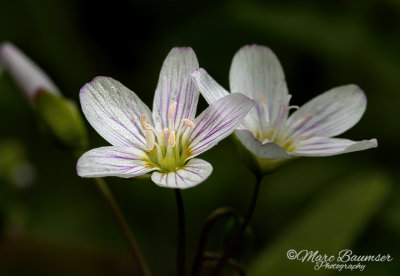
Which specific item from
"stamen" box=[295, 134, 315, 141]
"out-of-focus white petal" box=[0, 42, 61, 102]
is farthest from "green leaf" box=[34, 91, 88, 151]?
"stamen" box=[295, 134, 315, 141]

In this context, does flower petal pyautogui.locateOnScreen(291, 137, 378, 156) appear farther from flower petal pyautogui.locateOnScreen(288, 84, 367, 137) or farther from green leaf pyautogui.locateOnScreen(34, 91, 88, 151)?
green leaf pyautogui.locateOnScreen(34, 91, 88, 151)

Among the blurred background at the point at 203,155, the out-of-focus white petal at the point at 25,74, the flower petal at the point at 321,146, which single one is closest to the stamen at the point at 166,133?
the flower petal at the point at 321,146

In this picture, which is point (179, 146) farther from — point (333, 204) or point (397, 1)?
point (397, 1)

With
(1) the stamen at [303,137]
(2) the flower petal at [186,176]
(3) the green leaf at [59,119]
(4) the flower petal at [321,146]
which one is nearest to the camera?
(2) the flower petal at [186,176]

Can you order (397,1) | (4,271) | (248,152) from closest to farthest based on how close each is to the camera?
(248,152) < (4,271) < (397,1)

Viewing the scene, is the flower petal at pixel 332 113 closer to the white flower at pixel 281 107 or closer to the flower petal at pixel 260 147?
the white flower at pixel 281 107

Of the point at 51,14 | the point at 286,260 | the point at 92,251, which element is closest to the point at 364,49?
the point at 286,260
